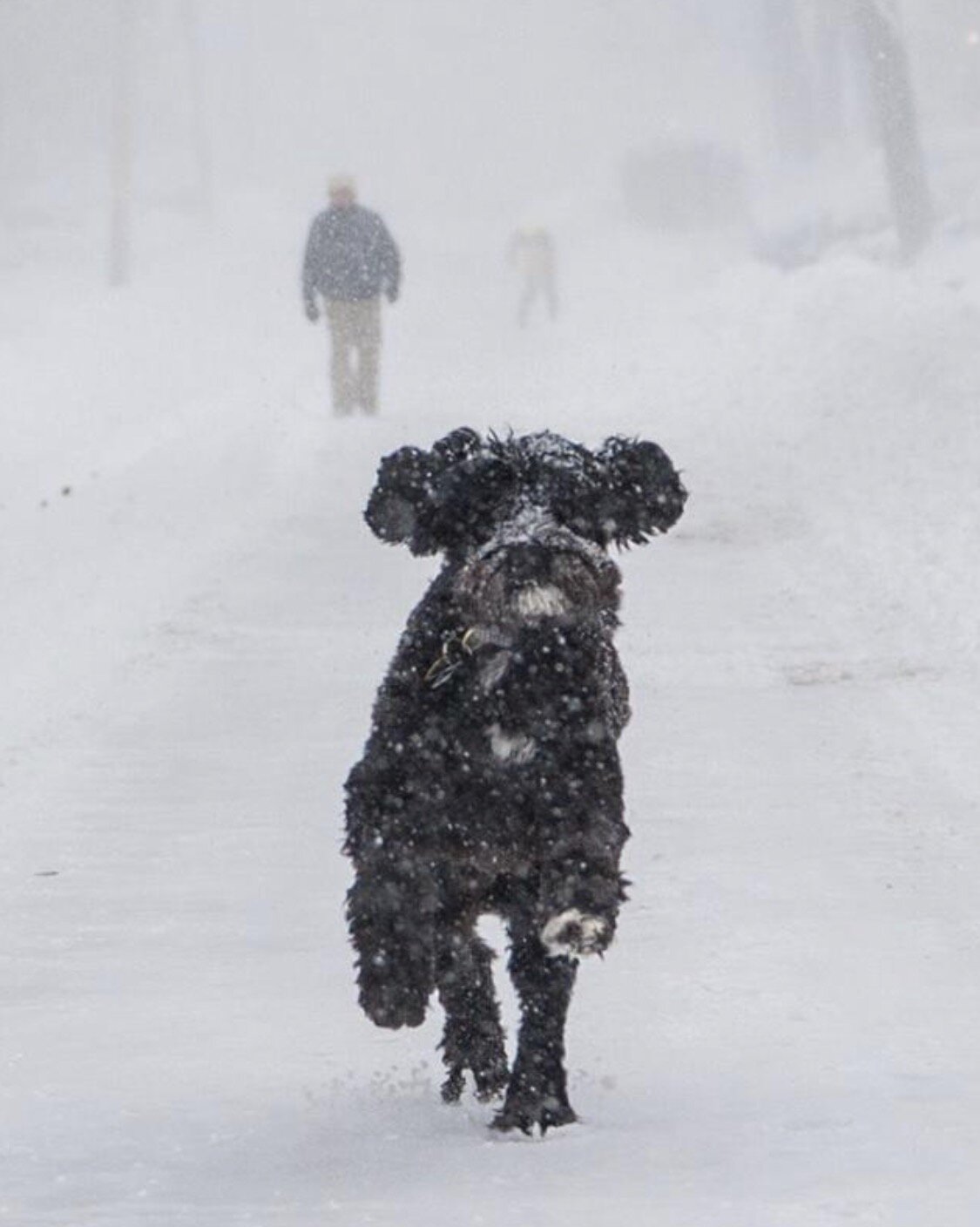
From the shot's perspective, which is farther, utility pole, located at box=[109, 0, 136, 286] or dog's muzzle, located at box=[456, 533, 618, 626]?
utility pole, located at box=[109, 0, 136, 286]

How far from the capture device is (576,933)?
4.56 metres

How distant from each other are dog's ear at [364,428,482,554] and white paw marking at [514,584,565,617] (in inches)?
16.2

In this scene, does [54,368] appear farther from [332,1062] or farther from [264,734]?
[332,1062]

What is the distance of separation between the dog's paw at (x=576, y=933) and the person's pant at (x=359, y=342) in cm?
1751

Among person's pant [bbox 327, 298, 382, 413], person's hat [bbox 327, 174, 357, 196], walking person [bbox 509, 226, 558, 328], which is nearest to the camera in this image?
person's pant [bbox 327, 298, 382, 413]

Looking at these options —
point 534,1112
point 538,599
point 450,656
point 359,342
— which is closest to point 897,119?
point 359,342

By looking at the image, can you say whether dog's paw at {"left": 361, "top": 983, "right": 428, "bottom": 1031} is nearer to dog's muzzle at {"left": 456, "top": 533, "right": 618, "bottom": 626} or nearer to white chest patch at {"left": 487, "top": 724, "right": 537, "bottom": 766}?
white chest patch at {"left": 487, "top": 724, "right": 537, "bottom": 766}

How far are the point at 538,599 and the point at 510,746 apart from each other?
1.20 feet

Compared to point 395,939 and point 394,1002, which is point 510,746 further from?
point 394,1002

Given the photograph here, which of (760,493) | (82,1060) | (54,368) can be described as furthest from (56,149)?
(82,1060)

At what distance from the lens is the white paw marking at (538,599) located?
4.38 m

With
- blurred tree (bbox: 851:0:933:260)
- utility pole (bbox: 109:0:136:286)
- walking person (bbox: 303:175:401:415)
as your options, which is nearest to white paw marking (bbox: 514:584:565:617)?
walking person (bbox: 303:175:401:415)

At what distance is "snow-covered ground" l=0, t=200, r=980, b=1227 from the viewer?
4.66 meters

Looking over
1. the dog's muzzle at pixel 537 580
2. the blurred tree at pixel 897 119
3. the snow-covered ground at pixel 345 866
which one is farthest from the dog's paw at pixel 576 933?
the blurred tree at pixel 897 119
